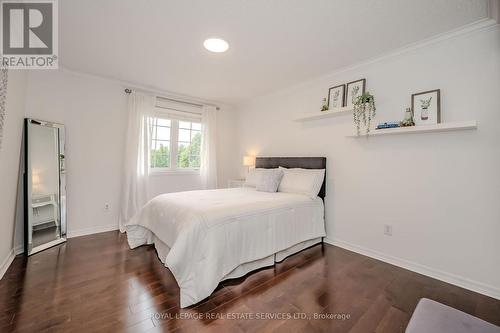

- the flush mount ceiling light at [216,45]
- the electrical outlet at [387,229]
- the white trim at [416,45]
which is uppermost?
the flush mount ceiling light at [216,45]

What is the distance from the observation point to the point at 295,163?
3568mm

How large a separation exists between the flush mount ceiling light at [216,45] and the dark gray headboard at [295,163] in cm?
192

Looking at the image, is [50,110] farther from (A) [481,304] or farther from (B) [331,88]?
(A) [481,304]

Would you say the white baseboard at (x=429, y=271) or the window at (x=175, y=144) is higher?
the window at (x=175, y=144)

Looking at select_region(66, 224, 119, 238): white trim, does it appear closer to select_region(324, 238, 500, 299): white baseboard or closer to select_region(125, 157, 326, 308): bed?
select_region(125, 157, 326, 308): bed

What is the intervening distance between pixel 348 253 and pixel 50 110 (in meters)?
4.46

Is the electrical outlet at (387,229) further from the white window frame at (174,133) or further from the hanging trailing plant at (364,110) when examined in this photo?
the white window frame at (174,133)

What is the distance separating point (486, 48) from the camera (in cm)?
201

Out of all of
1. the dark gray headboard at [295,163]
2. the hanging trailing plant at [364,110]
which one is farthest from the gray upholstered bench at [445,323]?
the dark gray headboard at [295,163]

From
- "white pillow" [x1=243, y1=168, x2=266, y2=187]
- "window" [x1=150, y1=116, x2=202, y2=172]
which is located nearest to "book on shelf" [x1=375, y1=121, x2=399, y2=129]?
"white pillow" [x1=243, y1=168, x2=266, y2=187]

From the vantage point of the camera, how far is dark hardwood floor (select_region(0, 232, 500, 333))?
1.54 metres

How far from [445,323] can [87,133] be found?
4243mm

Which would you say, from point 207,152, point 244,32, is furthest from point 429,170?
point 207,152

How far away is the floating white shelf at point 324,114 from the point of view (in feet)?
9.43
